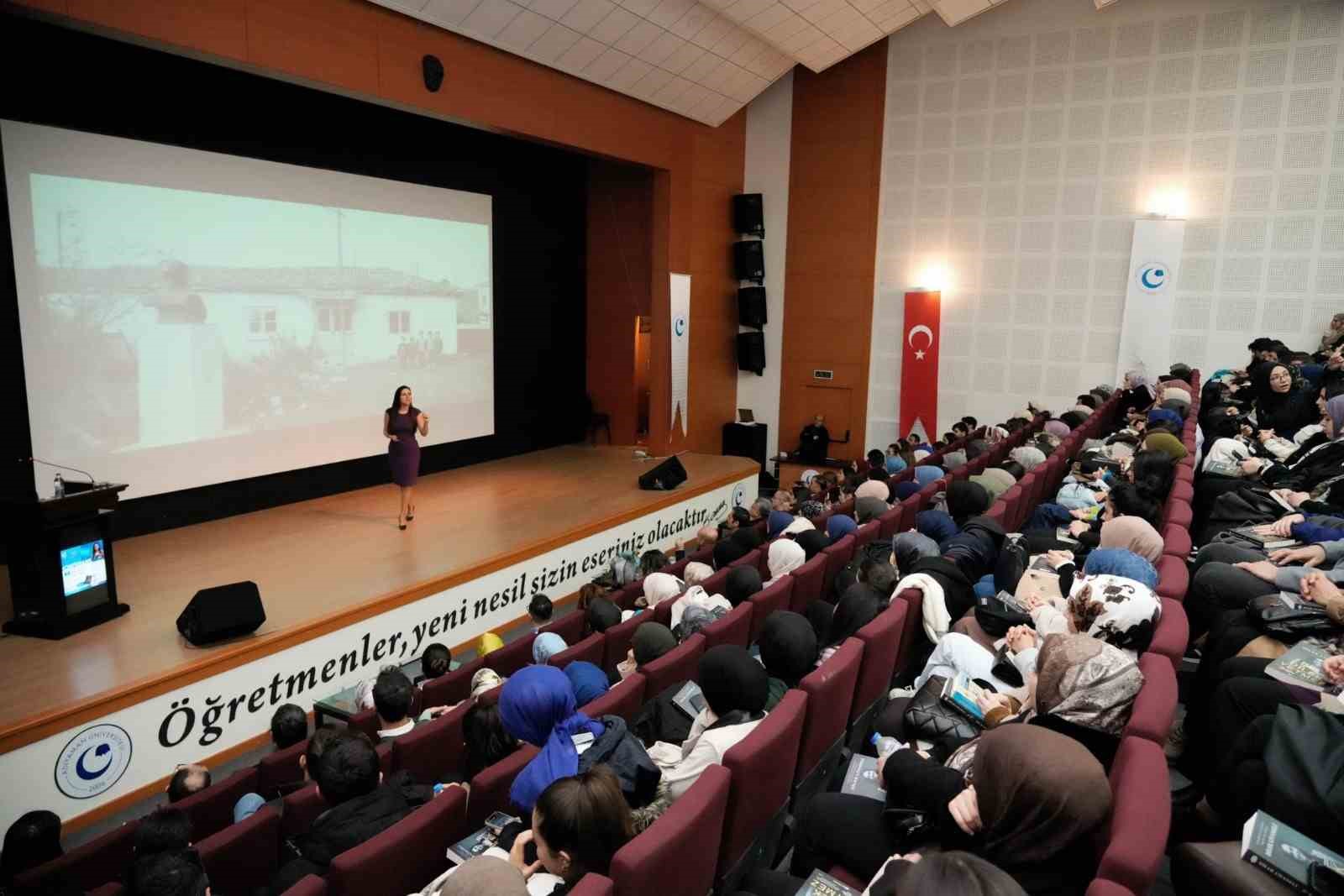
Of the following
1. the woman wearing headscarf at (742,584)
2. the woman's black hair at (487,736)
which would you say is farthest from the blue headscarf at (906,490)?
the woman's black hair at (487,736)

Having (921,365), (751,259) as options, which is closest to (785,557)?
(921,365)

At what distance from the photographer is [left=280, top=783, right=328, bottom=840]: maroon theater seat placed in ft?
9.27

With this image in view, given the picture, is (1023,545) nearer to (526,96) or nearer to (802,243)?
(526,96)

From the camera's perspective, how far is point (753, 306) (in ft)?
38.0

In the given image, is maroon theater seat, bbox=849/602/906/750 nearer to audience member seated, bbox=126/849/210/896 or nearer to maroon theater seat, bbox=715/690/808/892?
maroon theater seat, bbox=715/690/808/892

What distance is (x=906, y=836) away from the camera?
1.80 m

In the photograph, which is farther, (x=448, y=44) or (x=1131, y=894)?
(x=448, y=44)

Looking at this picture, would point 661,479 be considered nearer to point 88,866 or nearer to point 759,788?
point 88,866

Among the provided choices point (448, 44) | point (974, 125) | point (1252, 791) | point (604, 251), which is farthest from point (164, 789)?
point (974, 125)

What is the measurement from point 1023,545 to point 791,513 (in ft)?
7.88

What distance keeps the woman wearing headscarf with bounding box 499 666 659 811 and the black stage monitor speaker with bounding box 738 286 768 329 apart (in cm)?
948

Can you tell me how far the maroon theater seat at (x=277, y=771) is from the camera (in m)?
3.33

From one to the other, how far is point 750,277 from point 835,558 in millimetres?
7719

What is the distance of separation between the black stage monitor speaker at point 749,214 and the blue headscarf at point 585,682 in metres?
9.16
